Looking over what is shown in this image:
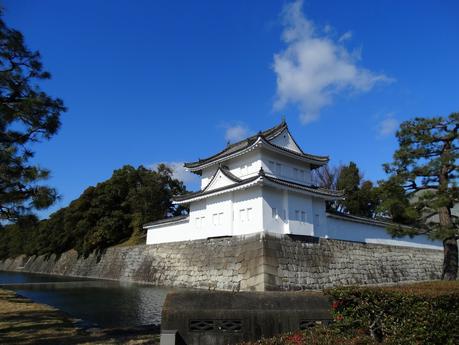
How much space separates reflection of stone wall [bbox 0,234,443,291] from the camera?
54.1 ft

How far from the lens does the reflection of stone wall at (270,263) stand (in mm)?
16500

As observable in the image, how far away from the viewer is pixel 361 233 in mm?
22422

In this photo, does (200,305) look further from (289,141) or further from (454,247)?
(289,141)

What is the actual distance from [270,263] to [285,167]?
25.7ft

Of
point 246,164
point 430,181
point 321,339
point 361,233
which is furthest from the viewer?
point 361,233

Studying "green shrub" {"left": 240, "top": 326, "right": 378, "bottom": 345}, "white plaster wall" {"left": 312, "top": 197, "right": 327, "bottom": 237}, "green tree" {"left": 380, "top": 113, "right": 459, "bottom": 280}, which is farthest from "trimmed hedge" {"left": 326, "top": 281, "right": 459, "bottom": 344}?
"white plaster wall" {"left": 312, "top": 197, "right": 327, "bottom": 237}

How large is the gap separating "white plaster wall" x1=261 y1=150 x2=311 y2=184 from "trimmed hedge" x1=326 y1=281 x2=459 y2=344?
16511 mm

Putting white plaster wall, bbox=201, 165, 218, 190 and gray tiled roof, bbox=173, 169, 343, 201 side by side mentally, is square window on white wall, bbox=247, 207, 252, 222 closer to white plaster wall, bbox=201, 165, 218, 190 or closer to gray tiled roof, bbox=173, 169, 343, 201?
gray tiled roof, bbox=173, 169, 343, 201

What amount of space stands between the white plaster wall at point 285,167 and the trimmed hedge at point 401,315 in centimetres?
1651

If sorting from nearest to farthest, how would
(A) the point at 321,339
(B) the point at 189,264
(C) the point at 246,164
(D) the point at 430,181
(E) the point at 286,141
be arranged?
1. (A) the point at 321,339
2. (D) the point at 430,181
3. (B) the point at 189,264
4. (C) the point at 246,164
5. (E) the point at 286,141

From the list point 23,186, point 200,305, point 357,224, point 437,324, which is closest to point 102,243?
point 357,224

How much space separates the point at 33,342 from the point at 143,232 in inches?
1008

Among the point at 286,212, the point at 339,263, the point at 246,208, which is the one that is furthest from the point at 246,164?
the point at 339,263

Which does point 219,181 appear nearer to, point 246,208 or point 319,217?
point 246,208
